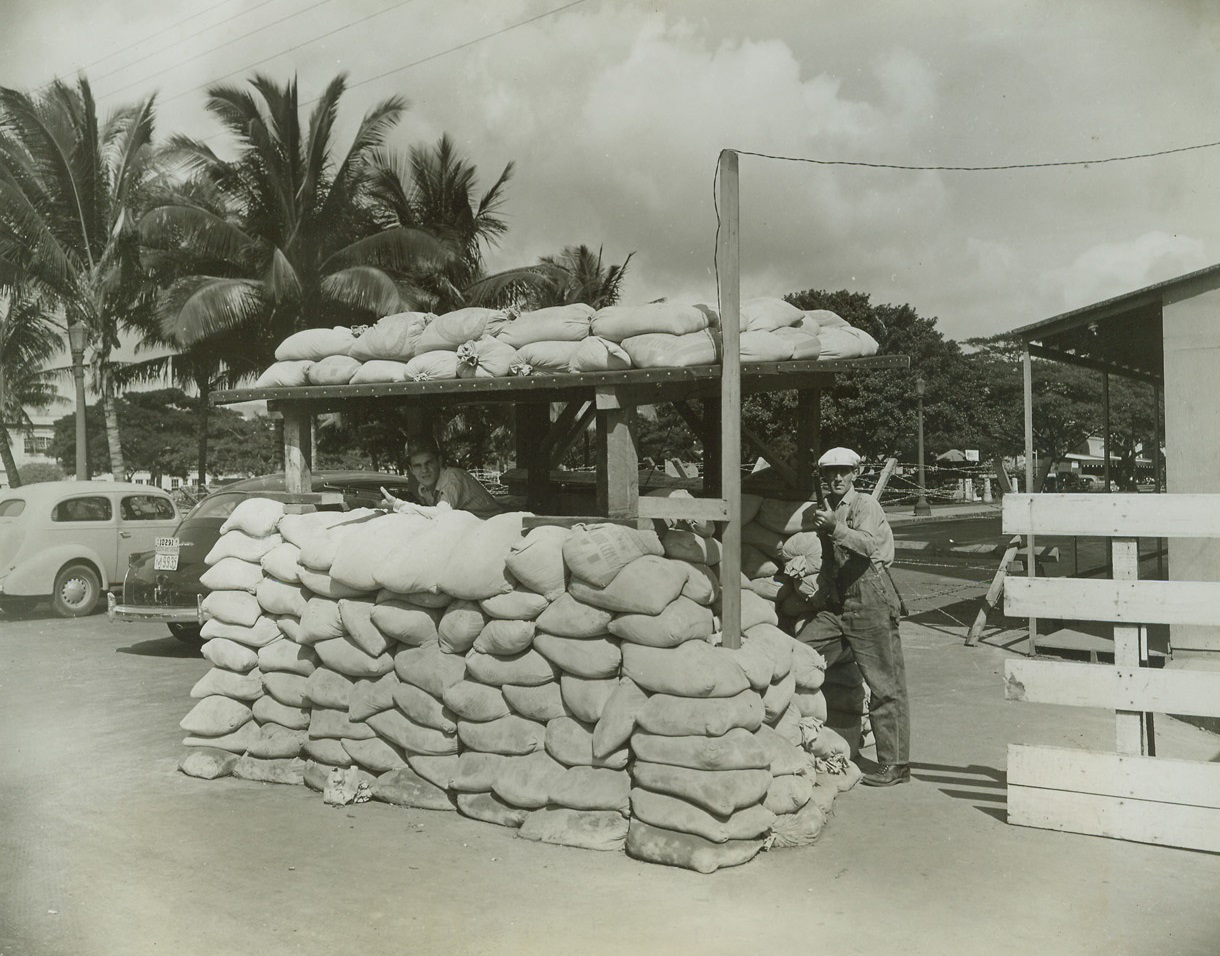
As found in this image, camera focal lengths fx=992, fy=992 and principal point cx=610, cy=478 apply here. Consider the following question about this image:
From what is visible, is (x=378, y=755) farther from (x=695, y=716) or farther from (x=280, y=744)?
(x=695, y=716)

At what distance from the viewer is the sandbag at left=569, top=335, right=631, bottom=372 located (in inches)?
209

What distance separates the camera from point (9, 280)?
18875 mm

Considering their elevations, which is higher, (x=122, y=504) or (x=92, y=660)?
(x=122, y=504)

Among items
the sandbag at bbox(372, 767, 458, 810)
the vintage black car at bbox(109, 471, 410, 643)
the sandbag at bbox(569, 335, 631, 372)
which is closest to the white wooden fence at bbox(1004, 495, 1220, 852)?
the sandbag at bbox(569, 335, 631, 372)

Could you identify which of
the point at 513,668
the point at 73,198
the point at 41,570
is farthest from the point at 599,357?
the point at 73,198

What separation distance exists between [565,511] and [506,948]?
4.37 m

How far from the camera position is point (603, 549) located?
4945 mm

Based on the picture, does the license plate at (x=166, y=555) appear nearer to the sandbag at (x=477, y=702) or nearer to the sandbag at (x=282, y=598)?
the sandbag at (x=282, y=598)

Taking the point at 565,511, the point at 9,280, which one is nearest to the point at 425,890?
the point at 565,511

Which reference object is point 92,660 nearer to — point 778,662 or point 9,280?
point 778,662

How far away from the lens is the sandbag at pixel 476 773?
5.04 meters

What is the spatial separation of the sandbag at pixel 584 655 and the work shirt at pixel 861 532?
4.95 feet

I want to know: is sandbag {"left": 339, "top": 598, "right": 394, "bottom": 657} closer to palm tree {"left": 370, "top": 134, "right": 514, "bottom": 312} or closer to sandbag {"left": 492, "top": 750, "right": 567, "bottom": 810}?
sandbag {"left": 492, "top": 750, "right": 567, "bottom": 810}

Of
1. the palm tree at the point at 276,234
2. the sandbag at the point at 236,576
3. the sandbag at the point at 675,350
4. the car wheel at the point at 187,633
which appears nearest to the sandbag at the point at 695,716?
the sandbag at the point at 675,350
